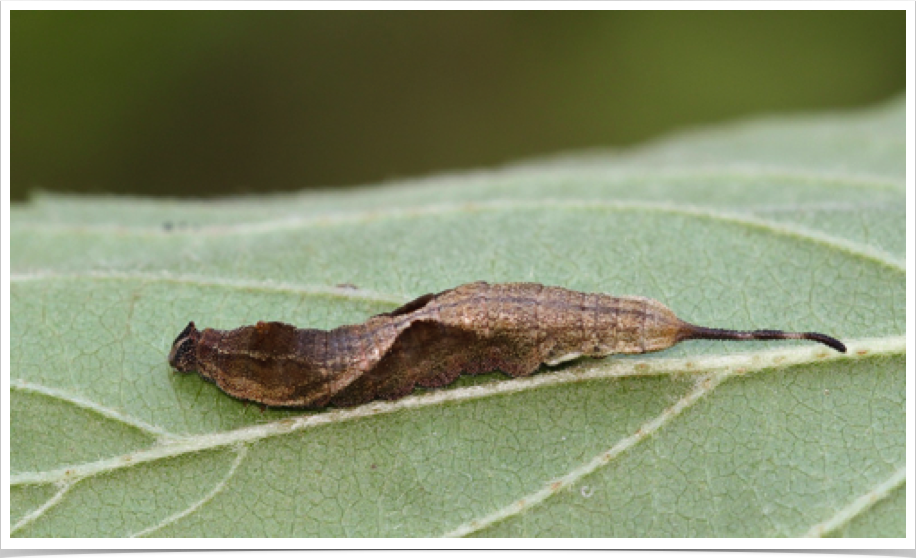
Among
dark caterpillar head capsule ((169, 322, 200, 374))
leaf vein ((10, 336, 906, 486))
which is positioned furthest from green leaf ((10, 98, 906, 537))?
dark caterpillar head capsule ((169, 322, 200, 374))

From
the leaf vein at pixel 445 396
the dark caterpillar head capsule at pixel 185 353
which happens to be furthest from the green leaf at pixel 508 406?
the dark caterpillar head capsule at pixel 185 353

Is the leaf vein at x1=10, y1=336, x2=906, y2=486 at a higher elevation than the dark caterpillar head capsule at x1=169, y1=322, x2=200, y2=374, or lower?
lower

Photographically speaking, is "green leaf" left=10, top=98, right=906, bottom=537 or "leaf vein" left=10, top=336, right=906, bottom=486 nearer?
"green leaf" left=10, top=98, right=906, bottom=537

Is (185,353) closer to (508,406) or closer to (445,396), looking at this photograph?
(445,396)

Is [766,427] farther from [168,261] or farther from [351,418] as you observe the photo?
[168,261]

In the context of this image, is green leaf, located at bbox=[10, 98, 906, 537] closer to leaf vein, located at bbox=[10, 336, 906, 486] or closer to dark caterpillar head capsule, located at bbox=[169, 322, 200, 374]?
leaf vein, located at bbox=[10, 336, 906, 486]
